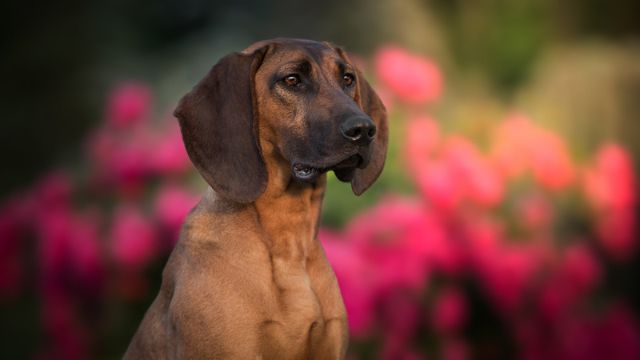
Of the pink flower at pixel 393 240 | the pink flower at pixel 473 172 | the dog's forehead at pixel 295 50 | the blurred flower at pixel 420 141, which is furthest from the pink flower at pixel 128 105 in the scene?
the dog's forehead at pixel 295 50

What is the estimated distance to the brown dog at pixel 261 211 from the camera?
324 cm

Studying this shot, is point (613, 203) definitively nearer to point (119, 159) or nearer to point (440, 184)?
point (440, 184)

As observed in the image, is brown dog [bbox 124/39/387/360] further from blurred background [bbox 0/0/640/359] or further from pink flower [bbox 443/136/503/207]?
pink flower [bbox 443/136/503/207]

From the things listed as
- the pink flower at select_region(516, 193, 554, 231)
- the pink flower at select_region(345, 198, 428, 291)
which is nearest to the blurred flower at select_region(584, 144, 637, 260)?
the pink flower at select_region(516, 193, 554, 231)

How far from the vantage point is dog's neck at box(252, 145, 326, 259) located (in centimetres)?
344

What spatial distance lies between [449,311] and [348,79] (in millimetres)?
2339

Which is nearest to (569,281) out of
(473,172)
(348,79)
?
(473,172)

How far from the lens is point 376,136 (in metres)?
3.72

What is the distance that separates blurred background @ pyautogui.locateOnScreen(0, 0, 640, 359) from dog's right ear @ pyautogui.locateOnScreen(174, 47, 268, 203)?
1745 mm

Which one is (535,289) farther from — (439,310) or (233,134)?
(233,134)

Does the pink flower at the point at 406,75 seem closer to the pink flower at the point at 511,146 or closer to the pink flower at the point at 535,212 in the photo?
the pink flower at the point at 511,146

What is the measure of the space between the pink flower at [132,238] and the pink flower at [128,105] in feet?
1.42

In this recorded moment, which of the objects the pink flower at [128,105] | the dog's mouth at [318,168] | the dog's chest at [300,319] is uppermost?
the pink flower at [128,105]

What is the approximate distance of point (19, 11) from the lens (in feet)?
17.1
